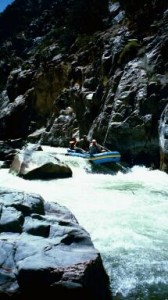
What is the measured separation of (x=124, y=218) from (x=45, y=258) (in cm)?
463

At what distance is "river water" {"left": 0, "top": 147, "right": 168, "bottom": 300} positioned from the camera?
21.1ft

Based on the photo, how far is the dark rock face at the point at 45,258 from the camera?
530 cm

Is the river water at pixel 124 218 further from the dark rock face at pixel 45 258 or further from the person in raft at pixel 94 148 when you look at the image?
the person in raft at pixel 94 148

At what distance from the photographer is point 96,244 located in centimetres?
801

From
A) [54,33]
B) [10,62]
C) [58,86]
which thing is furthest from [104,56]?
[10,62]

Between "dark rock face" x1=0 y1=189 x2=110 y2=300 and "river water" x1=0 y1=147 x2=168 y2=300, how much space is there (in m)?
0.72

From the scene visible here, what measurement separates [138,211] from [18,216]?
15.5ft

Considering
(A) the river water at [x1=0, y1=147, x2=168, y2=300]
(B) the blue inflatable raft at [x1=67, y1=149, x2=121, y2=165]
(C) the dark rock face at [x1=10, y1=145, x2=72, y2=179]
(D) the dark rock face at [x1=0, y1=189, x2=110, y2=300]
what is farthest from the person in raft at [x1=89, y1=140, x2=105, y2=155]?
(D) the dark rock face at [x1=0, y1=189, x2=110, y2=300]

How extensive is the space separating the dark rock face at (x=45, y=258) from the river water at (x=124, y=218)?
0.72 metres

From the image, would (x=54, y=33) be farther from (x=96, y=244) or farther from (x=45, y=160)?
(x=96, y=244)

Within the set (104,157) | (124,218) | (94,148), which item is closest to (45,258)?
(124,218)

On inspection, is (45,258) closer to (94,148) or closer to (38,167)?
(38,167)

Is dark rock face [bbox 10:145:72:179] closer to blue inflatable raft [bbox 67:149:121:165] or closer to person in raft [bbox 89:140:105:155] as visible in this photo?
blue inflatable raft [bbox 67:149:121:165]

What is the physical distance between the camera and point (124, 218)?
1005 cm
